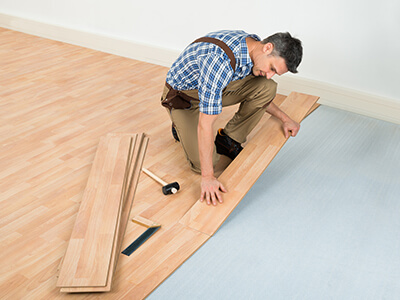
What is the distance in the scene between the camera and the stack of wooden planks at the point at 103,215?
1807mm

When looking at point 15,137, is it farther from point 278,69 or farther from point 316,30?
point 316,30

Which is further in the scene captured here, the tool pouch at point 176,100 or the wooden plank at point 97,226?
the tool pouch at point 176,100

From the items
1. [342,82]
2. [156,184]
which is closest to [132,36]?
[342,82]

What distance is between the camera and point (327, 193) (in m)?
2.50

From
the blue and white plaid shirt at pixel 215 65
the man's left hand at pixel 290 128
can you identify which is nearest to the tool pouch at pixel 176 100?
the blue and white plaid shirt at pixel 215 65

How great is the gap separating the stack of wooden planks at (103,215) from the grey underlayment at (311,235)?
28 cm

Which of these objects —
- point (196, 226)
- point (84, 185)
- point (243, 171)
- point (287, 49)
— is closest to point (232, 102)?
point (243, 171)

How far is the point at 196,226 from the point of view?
7.09 feet

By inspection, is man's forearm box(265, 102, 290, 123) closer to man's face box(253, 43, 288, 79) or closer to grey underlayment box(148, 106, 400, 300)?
grey underlayment box(148, 106, 400, 300)

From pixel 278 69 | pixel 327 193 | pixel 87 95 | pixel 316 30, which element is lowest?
pixel 87 95

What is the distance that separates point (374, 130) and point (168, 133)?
1620 millimetres

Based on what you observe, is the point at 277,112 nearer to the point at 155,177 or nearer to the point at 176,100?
the point at 176,100

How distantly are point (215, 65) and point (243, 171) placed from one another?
0.70 m

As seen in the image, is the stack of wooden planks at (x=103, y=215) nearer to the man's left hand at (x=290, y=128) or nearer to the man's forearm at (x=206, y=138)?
the man's forearm at (x=206, y=138)
